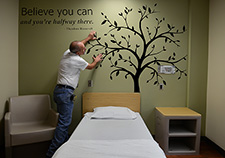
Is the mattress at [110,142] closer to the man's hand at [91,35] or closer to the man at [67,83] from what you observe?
the man at [67,83]

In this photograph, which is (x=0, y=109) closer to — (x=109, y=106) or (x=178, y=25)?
(x=109, y=106)

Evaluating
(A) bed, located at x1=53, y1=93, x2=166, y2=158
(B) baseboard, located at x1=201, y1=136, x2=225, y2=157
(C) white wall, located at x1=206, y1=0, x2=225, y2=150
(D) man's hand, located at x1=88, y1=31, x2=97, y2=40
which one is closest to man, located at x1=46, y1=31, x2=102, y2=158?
(A) bed, located at x1=53, y1=93, x2=166, y2=158

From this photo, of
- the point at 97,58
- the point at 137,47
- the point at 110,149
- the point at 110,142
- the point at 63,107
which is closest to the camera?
the point at 110,149

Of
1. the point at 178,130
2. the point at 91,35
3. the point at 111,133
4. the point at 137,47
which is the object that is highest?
the point at 91,35

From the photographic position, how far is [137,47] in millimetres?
3275

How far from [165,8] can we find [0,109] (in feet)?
10.3

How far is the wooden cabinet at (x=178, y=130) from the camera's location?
2820mm

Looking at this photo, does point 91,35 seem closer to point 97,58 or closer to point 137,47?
point 97,58

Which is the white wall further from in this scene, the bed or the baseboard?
the bed

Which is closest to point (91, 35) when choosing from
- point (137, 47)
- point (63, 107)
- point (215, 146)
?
point (137, 47)

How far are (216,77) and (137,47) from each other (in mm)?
1381

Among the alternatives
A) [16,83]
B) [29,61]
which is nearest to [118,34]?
[29,61]

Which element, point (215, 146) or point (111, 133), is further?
point (215, 146)

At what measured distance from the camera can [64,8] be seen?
3223mm
